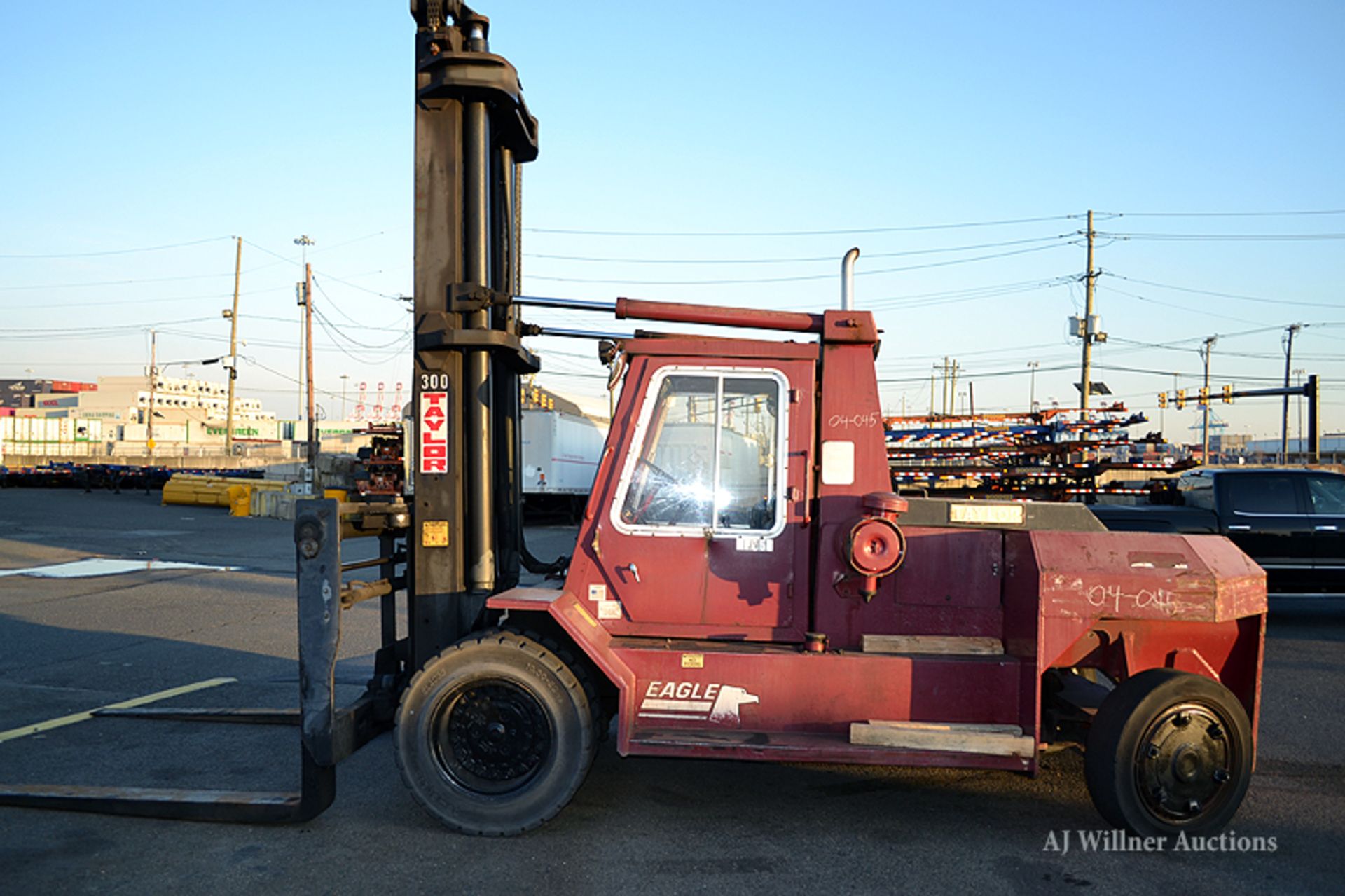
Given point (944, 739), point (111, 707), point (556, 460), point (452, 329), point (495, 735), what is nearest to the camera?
point (944, 739)

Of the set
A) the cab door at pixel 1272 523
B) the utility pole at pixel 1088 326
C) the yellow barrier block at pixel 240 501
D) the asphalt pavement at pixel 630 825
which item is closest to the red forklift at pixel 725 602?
the asphalt pavement at pixel 630 825

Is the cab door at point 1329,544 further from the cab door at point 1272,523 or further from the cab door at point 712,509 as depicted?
the cab door at point 712,509

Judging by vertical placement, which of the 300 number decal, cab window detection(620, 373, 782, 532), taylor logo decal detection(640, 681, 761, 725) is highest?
the 300 number decal

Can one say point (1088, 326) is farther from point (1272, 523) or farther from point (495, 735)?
point (495, 735)

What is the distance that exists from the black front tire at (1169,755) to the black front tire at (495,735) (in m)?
2.63

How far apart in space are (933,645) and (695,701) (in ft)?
4.27

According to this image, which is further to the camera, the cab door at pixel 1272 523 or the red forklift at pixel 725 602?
the cab door at pixel 1272 523

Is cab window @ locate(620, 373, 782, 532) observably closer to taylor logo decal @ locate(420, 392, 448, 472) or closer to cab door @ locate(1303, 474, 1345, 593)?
taylor logo decal @ locate(420, 392, 448, 472)

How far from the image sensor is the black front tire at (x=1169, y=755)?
15.2ft

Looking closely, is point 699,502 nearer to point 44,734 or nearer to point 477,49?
point 477,49

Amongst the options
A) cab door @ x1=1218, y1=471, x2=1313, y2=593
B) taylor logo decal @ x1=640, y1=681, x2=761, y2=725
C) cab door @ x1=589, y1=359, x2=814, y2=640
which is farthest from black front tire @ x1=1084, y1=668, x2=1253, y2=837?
cab door @ x1=1218, y1=471, x2=1313, y2=593

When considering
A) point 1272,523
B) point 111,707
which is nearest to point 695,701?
point 111,707

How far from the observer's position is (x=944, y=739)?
4602 mm

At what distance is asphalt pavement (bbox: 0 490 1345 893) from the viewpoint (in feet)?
14.2
